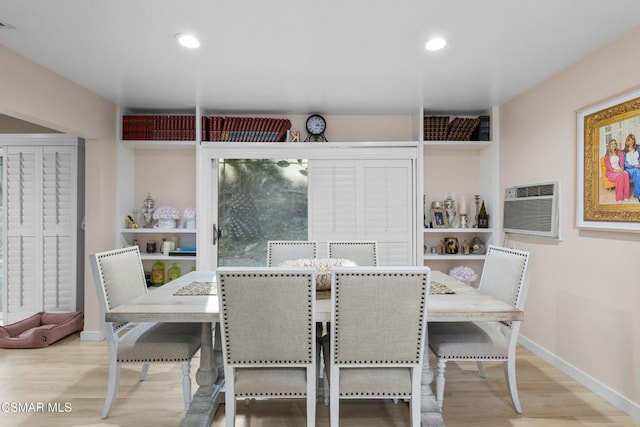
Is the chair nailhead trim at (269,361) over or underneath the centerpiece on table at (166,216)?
underneath

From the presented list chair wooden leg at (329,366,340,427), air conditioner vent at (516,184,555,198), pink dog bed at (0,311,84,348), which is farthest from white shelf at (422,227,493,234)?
pink dog bed at (0,311,84,348)

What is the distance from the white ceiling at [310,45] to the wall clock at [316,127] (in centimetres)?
48

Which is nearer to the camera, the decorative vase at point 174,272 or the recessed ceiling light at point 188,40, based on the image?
the recessed ceiling light at point 188,40

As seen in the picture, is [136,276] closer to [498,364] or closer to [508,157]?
[498,364]

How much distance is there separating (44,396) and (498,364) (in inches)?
130

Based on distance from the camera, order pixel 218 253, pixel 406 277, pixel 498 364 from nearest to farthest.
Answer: pixel 406 277 → pixel 498 364 → pixel 218 253

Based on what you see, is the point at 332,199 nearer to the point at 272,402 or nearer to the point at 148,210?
Answer: the point at 148,210

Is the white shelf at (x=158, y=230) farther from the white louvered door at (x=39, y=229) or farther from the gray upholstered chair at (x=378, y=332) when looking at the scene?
the gray upholstered chair at (x=378, y=332)

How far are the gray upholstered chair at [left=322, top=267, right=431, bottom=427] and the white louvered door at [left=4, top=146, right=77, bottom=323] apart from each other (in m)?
3.37

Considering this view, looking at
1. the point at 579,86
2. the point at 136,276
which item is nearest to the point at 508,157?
the point at 579,86

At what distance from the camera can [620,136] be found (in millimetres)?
2346

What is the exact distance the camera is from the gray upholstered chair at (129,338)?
2199 millimetres

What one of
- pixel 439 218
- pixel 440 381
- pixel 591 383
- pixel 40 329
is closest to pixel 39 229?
pixel 40 329

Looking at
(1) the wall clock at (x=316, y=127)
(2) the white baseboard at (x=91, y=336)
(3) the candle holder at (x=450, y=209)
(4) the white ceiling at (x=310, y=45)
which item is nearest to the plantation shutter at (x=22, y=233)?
(2) the white baseboard at (x=91, y=336)
